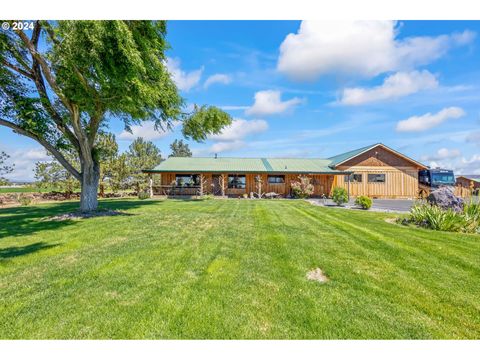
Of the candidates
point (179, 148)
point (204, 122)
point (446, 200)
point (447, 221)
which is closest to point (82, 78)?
point (204, 122)

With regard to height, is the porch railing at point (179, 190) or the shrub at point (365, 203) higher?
the porch railing at point (179, 190)

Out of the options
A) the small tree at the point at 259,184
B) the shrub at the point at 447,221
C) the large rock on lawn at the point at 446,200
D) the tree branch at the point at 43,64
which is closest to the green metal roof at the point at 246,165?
the small tree at the point at 259,184

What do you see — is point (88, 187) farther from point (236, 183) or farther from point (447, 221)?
point (447, 221)

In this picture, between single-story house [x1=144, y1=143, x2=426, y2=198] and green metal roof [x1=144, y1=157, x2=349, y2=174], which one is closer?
green metal roof [x1=144, y1=157, x2=349, y2=174]

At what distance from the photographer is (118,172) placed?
22656 millimetres

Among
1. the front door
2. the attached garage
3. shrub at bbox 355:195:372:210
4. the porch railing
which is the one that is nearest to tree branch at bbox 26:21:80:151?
the porch railing

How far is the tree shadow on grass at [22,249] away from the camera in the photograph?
485cm

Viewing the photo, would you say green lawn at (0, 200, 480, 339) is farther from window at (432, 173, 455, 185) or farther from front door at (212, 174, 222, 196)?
window at (432, 173, 455, 185)

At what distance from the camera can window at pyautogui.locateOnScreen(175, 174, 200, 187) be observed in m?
22.0

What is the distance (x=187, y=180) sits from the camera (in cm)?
2219

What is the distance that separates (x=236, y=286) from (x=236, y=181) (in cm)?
1892

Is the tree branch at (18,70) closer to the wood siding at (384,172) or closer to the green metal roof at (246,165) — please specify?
the green metal roof at (246,165)

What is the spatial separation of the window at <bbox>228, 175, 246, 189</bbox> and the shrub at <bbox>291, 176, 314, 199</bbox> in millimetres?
4685

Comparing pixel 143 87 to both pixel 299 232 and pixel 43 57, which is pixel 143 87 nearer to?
pixel 43 57
